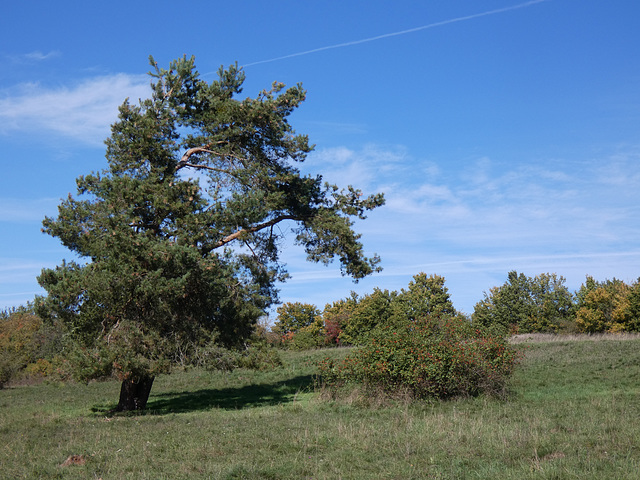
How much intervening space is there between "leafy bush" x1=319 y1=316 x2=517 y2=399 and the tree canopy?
441 cm

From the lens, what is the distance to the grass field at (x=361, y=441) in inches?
313

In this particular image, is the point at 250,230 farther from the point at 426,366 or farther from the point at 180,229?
the point at 426,366

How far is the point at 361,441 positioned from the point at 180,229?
10414 millimetres

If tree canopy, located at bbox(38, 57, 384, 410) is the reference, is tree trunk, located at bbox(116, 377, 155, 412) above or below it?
below

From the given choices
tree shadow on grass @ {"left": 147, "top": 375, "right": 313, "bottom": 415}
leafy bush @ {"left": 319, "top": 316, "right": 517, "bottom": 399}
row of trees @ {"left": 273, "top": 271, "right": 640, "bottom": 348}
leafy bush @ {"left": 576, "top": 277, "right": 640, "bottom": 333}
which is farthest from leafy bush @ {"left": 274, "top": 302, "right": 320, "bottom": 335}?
leafy bush @ {"left": 319, "top": 316, "right": 517, "bottom": 399}

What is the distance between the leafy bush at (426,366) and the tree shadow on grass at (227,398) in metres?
4.11

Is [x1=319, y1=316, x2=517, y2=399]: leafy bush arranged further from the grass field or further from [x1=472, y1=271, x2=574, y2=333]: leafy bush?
[x1=472, y1=271, x2=574, y2=333]: leafy bush

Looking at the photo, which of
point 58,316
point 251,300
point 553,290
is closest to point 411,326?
point 251,300

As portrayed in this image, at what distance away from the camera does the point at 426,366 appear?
15.6 meters

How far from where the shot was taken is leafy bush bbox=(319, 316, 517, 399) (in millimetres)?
15930

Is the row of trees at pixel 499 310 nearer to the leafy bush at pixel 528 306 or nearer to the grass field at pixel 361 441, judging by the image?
the leafy bush at pixel 528 306

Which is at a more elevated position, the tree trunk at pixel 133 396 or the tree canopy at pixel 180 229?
the tree canopy at pixel 180 229

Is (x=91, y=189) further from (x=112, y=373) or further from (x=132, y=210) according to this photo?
(x=112, y=373)

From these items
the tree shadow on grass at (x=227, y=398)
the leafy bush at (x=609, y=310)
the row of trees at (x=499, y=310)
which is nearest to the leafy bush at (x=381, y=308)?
the row of trees at (x=499, y=310)
